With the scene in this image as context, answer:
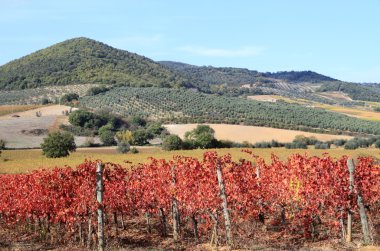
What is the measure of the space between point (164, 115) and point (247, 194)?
A: 109 m

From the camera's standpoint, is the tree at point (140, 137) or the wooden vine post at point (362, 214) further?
the tree at point (140, 137)

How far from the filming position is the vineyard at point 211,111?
121750mm

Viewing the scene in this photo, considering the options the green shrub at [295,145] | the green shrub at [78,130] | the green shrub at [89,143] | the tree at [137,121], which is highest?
the tree at [137,121]

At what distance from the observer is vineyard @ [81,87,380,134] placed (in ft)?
399

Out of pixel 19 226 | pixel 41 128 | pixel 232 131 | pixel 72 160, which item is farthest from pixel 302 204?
pixel 41 128

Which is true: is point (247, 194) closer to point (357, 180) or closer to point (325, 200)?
point (325, 200)

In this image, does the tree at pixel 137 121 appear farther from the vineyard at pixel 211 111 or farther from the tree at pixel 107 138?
the tree at pixel 107 138

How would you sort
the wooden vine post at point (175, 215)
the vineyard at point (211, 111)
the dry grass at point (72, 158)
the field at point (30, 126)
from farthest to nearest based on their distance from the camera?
the vineyard at point (211, 111)
the field at point (30, 126)
the dry grass at point (72, 158)
the wooden vine post at point (175, 215)

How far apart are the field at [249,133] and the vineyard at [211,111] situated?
9018 mm

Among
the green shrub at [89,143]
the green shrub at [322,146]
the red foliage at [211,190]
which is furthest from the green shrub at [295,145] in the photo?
the red foliage at [211,190]

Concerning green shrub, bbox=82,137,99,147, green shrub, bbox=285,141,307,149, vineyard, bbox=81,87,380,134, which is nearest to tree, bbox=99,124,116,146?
green shrub, bbox=82,137,99,147

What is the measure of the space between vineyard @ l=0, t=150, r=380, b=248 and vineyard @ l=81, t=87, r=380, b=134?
92.4 metres

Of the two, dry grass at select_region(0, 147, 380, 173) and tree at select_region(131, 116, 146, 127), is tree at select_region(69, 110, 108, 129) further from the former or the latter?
dry grass at select_region(0, 147, 380, 173)

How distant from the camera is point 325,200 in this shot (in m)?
21.1
